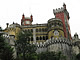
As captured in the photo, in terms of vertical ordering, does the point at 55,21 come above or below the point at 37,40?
above

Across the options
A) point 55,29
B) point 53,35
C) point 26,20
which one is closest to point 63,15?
point 55,29

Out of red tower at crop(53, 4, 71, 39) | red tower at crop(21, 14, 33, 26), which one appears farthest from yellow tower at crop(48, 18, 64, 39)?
red tower at crop(21, 14, 33, 26)

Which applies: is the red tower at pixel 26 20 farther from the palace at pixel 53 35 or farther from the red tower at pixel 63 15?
the red tower at pixel 63 15

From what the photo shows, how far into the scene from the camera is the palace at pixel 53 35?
55.6m

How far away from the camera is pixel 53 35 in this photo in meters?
61.1

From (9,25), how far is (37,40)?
12.6 meters

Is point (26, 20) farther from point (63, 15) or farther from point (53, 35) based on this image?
point (53, 35)

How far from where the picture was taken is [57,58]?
138 ft

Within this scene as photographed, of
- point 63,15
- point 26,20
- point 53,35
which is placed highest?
point 63,15

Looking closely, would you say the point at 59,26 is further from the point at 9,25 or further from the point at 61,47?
the point at 9,25

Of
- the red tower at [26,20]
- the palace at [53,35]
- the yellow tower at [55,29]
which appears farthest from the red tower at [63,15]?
the red tower at [26,20]

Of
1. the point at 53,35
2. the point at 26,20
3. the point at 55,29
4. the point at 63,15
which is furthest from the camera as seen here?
the point at 26,20

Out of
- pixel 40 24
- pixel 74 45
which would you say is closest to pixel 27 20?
pixel 40 24

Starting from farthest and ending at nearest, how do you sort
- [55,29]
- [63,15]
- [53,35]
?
[63,15], [55,29], [53,35]
